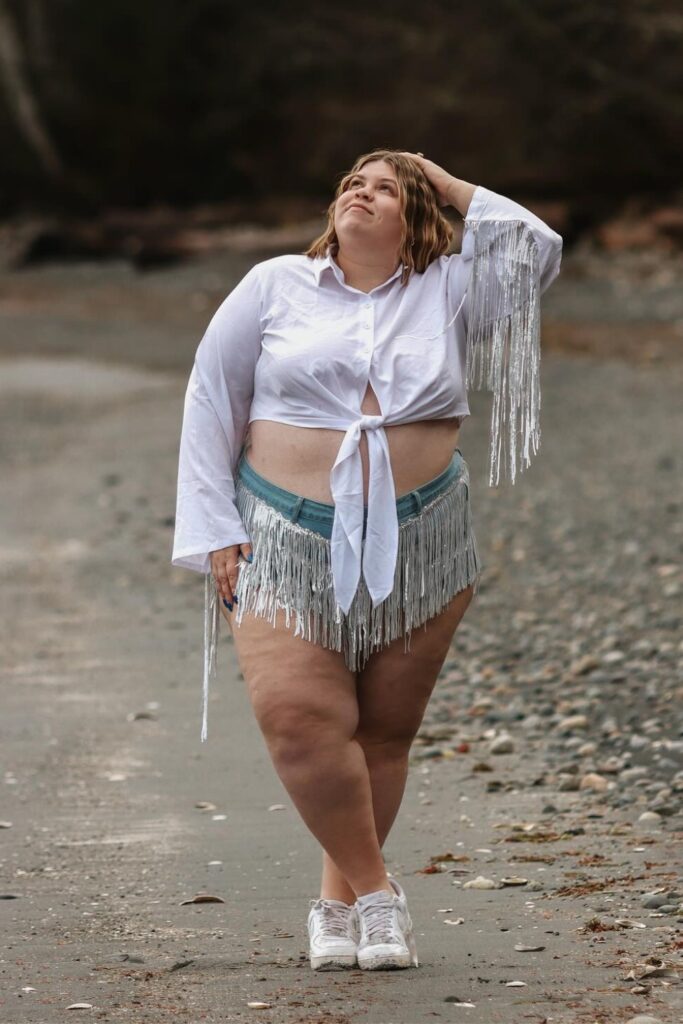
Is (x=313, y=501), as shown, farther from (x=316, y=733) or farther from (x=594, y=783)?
(x=594, y=783)

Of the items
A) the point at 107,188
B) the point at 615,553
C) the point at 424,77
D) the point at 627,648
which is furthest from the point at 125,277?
the point at 627,648

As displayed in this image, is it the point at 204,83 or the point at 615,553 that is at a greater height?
the point at 204,83

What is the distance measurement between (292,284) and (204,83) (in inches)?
1000

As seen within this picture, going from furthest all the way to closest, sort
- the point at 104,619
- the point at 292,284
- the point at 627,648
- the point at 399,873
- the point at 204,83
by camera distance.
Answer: the point at 204,83 < the point at 104,619 < the point at 627,648 < the point at 399,873 < the point at 292,284

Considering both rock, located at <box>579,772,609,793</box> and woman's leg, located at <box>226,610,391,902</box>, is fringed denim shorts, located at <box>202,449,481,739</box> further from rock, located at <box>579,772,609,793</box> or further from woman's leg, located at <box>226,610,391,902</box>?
rock, located at <box>579,772,609,793</box>

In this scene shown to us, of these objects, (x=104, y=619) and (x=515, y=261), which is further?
(x=104, y=619)

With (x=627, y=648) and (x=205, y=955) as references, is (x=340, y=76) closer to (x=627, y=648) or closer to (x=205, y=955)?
(x=627, y=648)

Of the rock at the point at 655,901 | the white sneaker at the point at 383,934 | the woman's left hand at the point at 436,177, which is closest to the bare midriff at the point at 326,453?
the woman's left hand at the point at 436,177

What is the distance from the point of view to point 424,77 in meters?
27.5

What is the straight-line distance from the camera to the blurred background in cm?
557

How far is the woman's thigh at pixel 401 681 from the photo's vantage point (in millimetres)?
4695

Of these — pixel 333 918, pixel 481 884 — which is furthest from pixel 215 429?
pixel 481 884

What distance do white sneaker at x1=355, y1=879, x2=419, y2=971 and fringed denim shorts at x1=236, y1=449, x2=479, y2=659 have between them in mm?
569

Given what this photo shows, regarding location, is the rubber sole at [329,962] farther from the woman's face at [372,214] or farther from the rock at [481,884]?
the woman's face at [372,214]
